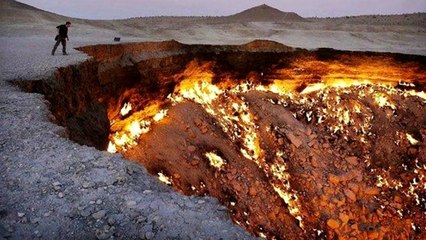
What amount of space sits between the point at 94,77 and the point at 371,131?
8.35 meters

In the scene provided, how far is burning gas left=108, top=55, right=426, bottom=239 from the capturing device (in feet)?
27.3

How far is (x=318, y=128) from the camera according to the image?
10648 mm

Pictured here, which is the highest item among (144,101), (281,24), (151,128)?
(281,24)

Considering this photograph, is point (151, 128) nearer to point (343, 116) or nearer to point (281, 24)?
point (343, 116)

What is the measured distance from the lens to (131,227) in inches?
108

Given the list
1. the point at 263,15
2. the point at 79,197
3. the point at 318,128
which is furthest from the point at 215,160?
the point at 263,15

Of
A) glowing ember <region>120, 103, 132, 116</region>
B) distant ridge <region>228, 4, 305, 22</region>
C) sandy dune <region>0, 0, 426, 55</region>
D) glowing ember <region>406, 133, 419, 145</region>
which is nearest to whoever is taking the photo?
glowing ember <region>120, 103, 132, 116</region>

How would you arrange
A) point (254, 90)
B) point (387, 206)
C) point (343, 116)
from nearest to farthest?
point (387, 206), point (343, 116), point (254, 90)

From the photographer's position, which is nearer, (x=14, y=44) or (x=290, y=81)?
(x=14, y=44)

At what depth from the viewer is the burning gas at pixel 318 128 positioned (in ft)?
27.3

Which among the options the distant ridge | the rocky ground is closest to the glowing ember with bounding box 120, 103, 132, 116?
the rocky ground

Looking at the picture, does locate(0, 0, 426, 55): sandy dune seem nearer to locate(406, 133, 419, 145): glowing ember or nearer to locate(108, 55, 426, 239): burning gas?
locate(108, 55, 426, 239): burning gas

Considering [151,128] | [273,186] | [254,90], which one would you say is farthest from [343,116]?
[151,128]

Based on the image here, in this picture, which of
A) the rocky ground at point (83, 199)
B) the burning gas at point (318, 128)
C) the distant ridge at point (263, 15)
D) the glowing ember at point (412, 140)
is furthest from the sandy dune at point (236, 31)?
the rocky ground at point (83, 199)
